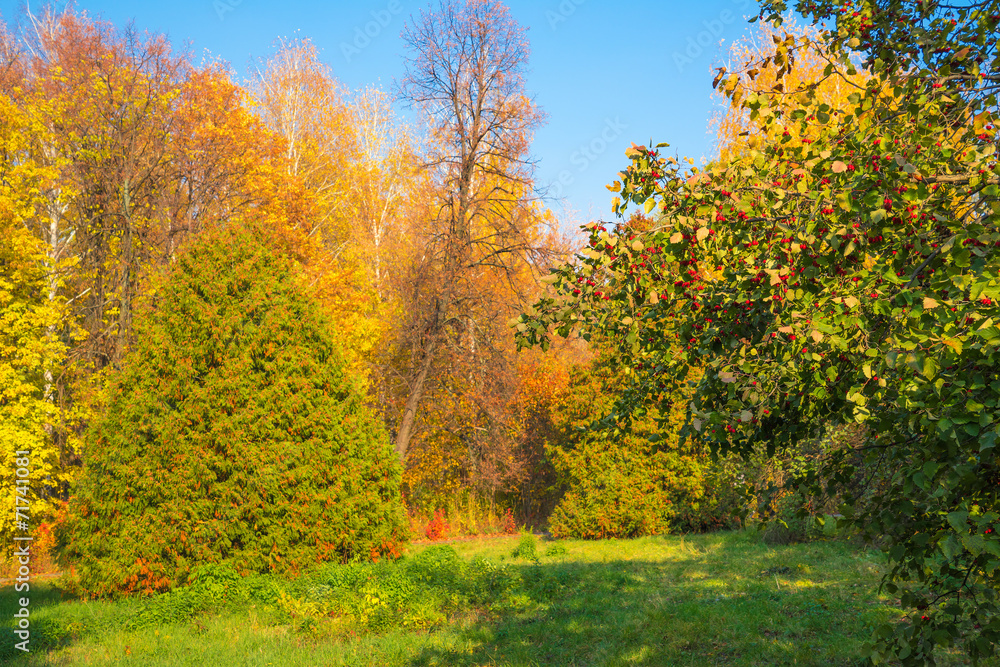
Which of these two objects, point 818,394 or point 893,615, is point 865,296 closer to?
point 818,394

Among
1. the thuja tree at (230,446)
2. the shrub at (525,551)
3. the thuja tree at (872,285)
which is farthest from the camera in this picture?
the shrub at (525,551)

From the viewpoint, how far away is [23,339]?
14148 millimetres

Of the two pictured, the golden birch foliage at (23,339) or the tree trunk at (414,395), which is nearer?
the golden birch foliage at (23,339)

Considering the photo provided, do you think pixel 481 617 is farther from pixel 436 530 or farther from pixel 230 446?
pixel 436 530

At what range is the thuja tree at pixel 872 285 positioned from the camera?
2131mm

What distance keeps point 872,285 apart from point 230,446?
829 cm

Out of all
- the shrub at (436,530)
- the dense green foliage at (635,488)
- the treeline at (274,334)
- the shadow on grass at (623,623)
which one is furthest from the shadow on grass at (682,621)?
the shrub at (436,530)

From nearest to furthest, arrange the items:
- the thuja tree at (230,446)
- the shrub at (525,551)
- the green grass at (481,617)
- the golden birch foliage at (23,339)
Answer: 1. the green grass at (481,617)
2. the thuja tree at (230,446)
3. the shrub at (525,551)
4. the golden birch foliage at (23,339)

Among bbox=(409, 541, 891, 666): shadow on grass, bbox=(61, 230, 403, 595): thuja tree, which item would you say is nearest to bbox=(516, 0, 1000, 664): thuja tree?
bbox=(409, 541, 891, 666): shadow on grass

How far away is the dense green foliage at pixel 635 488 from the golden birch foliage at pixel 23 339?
1147 centimetres

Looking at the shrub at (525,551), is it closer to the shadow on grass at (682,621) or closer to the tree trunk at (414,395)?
the shadow on grass at (682,621)

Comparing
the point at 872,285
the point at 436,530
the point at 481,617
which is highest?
the point at 872,285

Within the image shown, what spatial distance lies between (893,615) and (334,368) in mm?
7851

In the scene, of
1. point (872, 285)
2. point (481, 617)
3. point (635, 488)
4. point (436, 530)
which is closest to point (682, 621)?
point (481, 617)
